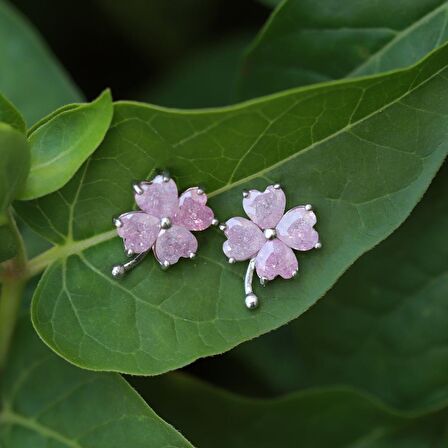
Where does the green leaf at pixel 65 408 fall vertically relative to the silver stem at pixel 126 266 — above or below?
below

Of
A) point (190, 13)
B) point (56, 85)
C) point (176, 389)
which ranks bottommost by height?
point (176, 389)

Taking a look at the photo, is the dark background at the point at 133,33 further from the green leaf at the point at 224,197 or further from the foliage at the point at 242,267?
the green leaf at the point at 224,197

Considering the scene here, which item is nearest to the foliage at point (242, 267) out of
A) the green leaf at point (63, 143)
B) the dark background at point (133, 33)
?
the green leaf at point (63, 143)

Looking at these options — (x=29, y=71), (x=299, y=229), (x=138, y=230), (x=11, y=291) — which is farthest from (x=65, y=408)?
(x=29, y=71)

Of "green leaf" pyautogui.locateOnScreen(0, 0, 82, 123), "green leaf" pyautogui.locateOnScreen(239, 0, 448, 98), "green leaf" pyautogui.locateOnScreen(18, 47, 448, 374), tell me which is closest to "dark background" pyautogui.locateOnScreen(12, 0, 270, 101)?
"green leaf" pyautogui.locateOnScreen(0, 0, 82, 123)

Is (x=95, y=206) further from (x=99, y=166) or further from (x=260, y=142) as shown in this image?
(x=260, y=142)

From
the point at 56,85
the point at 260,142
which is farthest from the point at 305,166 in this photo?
the point at 56,85

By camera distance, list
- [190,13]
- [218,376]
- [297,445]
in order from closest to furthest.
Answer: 1. [297,445]
2. [218,376]
3. [190,13]

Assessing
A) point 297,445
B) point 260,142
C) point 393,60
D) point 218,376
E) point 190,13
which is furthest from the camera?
point 190,13

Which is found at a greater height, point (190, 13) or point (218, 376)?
point (190, 13)
